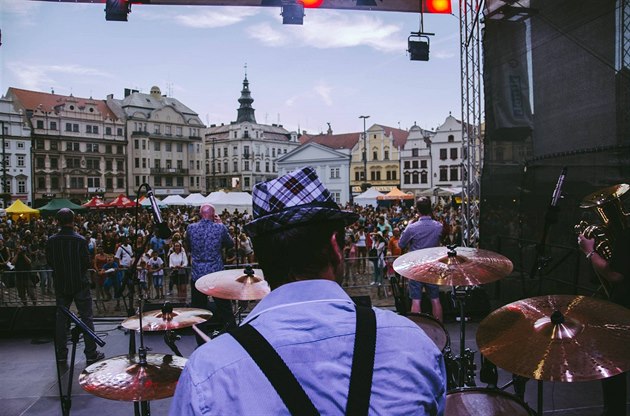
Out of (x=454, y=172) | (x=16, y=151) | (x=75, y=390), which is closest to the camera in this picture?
(x=75, y=390)

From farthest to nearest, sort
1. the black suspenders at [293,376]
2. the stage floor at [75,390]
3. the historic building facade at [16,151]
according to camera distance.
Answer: the historic building facade at [16,151] → the stage floor at [75,390] → the black suspenders at [293,376]

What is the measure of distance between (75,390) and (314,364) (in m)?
5.53

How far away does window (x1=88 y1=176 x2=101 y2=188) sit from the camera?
63.8 m

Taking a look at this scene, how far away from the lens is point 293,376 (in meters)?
1.07

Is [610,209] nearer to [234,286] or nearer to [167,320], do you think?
[234,286]

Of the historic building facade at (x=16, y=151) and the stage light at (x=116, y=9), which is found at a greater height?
the historic building facade at (x=16, y=151)

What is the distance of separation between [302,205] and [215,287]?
10.5 ft

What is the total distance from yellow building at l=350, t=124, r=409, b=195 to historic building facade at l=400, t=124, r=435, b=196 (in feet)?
3.51

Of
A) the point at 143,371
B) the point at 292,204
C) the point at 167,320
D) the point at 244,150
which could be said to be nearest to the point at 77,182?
the point at 244,150

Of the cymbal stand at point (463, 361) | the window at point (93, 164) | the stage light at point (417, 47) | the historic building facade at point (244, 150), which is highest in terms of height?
the historic building facade at point (244, 150)

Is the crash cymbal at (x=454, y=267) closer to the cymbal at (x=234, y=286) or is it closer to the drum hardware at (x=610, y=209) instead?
the drum hardware at (x=610, y=209)

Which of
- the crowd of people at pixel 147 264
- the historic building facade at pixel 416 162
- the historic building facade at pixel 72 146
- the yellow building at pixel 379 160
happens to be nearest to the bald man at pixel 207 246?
the crowd of people at pixel 147 264

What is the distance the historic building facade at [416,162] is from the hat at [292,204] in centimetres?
6022

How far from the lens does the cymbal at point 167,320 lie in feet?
12.5
